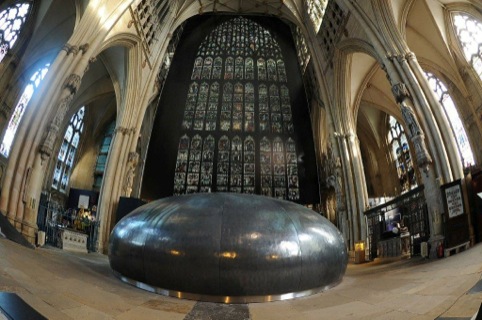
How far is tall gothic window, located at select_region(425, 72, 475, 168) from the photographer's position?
1616 cm

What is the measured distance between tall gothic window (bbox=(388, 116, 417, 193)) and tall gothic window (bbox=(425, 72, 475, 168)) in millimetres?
3741

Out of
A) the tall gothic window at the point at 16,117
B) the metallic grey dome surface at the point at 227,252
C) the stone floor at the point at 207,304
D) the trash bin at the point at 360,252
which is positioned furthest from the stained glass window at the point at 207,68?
the stone floor at the point at 207,304

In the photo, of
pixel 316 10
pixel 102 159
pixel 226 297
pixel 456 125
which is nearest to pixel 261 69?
pixel 316 10

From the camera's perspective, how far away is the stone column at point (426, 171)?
10086mm

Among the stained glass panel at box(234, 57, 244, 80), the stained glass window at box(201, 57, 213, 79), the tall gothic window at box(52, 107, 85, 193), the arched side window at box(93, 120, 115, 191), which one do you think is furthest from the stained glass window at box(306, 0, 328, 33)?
the tall gothic window at box(52, 107, 85, 193)

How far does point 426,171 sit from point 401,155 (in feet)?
39.3

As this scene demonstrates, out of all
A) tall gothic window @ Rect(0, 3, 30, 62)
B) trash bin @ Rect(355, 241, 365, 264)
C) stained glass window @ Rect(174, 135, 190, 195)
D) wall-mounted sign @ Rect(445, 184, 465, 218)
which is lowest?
trash bin @ Rect(355, 241, 365, 264)

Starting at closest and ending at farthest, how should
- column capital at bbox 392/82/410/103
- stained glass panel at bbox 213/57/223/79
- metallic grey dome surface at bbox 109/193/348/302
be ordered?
metallic grey dome surface at bbox 109/193/348/302
column capital at bbox 392/82/410/103
stained glass panel at bbox 213/57/223/79

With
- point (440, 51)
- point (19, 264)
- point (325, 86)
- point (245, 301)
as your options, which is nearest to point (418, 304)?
point (245, 301)

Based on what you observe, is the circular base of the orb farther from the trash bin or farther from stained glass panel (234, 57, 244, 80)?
stained glass panel (234, 57, 244, 80)

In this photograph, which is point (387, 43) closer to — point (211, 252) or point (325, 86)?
point (325, 86)

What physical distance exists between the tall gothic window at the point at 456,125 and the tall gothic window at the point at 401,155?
12.3ft

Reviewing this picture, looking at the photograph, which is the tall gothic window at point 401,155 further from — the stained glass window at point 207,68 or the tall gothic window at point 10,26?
the tall gothic window at point 10,26

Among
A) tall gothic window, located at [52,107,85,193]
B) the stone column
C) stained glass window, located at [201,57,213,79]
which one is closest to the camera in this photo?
the stone column
